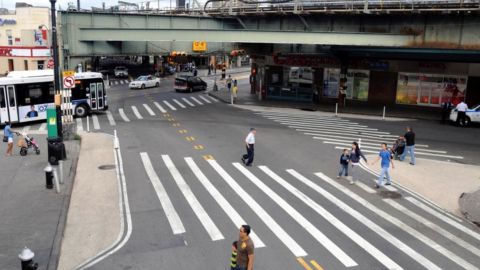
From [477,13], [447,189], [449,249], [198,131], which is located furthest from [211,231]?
[477,13]

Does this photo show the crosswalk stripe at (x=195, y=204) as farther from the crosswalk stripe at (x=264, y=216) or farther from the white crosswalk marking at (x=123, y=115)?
the white crosswalk marking at (x=123, y=115)

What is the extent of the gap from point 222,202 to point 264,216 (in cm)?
184

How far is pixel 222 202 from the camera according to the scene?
620 inches

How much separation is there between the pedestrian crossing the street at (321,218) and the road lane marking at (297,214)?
0.02 meters

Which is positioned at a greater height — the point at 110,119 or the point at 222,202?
the point at 110,119

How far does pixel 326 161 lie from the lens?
Answer: 21703mm

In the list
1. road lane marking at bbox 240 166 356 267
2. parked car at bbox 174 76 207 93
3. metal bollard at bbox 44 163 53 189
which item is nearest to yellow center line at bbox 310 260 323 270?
road lane marking at bbox 240 166 356 267

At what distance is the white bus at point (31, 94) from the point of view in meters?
28.6

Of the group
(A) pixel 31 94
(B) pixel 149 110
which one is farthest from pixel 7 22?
(A) pixel 31 94

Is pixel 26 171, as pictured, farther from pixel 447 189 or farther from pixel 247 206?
pixel 447 189

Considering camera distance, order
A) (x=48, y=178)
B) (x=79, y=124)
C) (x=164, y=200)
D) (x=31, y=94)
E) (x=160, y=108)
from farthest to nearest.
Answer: (x=160, y=108), (x=79, y=124), (x=31, y=94), (x=48, y=178), (x=164, y=200)

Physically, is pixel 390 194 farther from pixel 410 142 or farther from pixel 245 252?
pixel 245 252

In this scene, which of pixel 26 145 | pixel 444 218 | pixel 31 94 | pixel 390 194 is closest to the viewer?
pixel 444 218

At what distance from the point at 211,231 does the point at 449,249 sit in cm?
632
